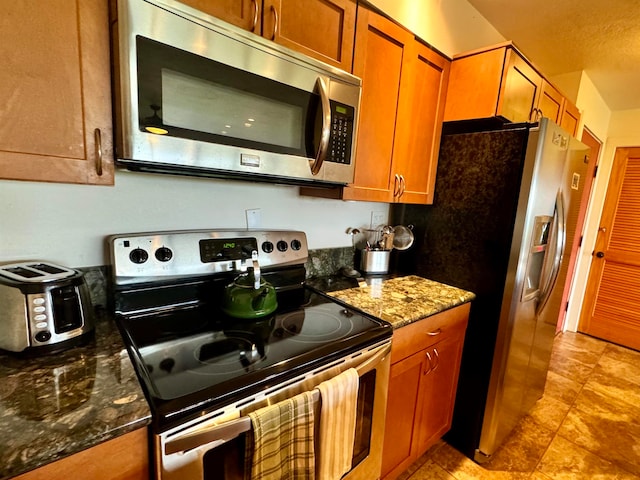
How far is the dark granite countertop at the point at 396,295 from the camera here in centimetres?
127

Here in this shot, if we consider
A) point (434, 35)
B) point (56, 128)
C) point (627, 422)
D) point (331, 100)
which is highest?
point (434, 35)

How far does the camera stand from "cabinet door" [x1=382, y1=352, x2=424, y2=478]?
4.24ft

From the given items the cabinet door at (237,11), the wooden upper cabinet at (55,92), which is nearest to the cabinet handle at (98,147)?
the wooden upper cabinet at (55,92)

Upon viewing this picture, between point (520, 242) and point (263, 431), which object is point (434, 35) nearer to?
point (520, 242)

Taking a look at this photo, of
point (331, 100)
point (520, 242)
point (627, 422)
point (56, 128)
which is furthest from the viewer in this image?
point (627, 422)

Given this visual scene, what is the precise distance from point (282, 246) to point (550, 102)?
197 cm

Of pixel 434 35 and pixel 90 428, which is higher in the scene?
pixel 434 35

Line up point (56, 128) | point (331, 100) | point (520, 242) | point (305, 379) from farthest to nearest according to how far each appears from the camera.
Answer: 1. point (520, 242)
2. point (331, 100)
3. point (305, 379)
4. point (56, 128)

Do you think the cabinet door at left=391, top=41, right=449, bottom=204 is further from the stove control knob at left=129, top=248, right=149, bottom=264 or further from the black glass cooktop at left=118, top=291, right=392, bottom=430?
the stove control knob at left=129, top=248, right=149, bottom=264

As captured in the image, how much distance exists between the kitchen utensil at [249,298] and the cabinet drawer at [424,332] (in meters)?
0.51

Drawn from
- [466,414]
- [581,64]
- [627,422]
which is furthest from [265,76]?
[627,422]

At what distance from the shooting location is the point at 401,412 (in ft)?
4.45

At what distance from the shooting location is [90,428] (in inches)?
22.5

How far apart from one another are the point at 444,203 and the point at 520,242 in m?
0.44
